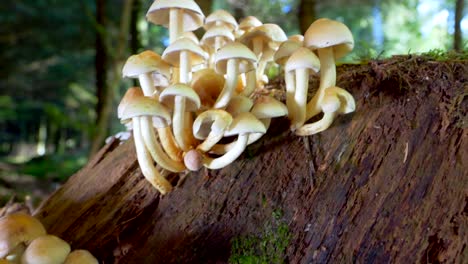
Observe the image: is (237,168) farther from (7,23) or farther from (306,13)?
(7,23)

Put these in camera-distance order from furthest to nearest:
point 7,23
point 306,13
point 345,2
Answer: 1. point 7,23
2. point 345,2
3. point 306,13

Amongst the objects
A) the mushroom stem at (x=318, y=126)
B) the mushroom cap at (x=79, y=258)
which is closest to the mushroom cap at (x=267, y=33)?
the mushroom stem at (x=318, y=126)

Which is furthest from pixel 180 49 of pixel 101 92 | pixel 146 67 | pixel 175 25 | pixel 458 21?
pixel 101 92

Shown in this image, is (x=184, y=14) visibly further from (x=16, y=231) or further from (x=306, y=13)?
(x=306, y=13)

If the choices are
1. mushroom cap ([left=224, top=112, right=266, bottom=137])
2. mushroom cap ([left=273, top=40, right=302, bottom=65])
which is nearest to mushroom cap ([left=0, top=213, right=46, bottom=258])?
mushroom cap ([left=224, top=112, right=266, bottom=137])

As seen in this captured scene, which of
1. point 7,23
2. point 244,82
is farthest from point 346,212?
point 7,23

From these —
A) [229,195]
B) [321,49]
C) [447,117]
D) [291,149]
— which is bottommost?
[229,195]
